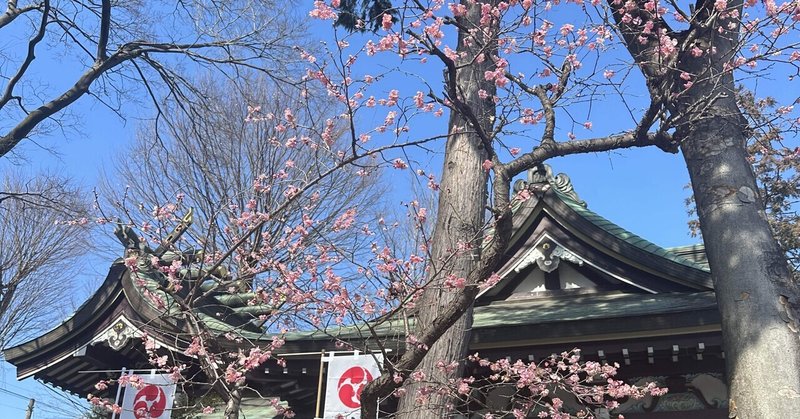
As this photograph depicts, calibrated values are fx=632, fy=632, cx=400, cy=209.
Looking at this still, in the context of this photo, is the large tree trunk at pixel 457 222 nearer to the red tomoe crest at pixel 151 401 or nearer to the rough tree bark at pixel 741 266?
the rough tree bark at pixel 741 266

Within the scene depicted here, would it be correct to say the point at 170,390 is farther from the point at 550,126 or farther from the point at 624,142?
the point at 624,142

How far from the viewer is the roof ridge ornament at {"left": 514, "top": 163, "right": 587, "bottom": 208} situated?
705 centimetres

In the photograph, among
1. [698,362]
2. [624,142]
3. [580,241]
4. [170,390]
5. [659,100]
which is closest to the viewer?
[659,100]

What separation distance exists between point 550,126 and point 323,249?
10.3 ft

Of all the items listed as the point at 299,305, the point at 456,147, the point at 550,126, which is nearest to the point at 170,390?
the point at 299,305

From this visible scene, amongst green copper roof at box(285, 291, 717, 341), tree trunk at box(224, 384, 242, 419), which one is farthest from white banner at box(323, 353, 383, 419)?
tree trunk at box(224, 384, 242, 419)

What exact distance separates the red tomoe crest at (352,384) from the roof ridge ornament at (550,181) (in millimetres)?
2706

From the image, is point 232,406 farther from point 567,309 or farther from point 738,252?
point 738,252

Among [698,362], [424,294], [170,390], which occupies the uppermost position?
[424,294]

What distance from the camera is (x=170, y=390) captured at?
583cm

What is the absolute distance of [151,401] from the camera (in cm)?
577

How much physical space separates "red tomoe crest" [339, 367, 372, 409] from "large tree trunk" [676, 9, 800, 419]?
106 inches

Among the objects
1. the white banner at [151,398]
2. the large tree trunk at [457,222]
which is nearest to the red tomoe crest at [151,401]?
the white banner at [151,398]

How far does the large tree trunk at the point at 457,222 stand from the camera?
4.17 meters
